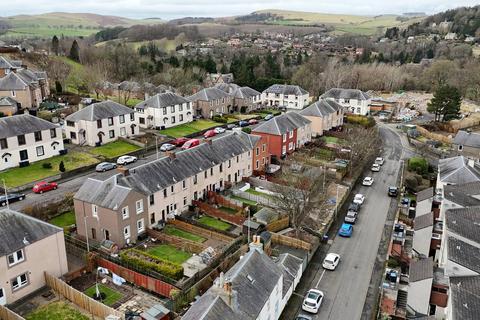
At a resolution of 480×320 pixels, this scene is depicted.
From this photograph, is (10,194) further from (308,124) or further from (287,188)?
(308,124)

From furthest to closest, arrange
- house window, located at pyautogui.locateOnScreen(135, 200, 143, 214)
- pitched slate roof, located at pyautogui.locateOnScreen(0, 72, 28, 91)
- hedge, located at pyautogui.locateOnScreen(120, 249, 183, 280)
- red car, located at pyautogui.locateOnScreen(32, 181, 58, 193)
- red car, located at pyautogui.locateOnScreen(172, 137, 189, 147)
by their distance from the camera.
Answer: pitched slate roof, located at pyautogui.locateOnScreen(0, 72, 28, 91) < red car, located at pyautogui.locateOnScreen(172, 137, 189, 147) < red car, located at pyautogui.locateOnScreen(32, 181, 58, 193) < house window, located at pyautogui.locateOnScreen(135, 200, 143, 214) < hedge, located at pyautogui.locateOnScreen(120, 249, 183, 280)

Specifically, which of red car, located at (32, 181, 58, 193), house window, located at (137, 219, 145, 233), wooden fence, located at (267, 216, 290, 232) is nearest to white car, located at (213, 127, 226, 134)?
red car, located at (32, 181, 58, 193)

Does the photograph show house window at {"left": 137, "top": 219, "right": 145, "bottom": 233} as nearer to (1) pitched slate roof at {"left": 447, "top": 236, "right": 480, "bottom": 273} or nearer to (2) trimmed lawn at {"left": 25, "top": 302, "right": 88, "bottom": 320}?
(2) trimmed lawn at {"left": 25, "top": 302, "right": 88, "bottom": 320}

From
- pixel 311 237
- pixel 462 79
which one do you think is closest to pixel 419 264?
pixel 311 237

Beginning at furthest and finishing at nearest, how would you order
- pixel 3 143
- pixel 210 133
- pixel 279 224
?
pixel 210 133 → pixel 3 143 → pixel 279 224

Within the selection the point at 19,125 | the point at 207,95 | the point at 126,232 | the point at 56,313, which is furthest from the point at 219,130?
the point at 56,313

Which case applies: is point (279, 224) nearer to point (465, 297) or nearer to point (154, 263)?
point (154, 263)
